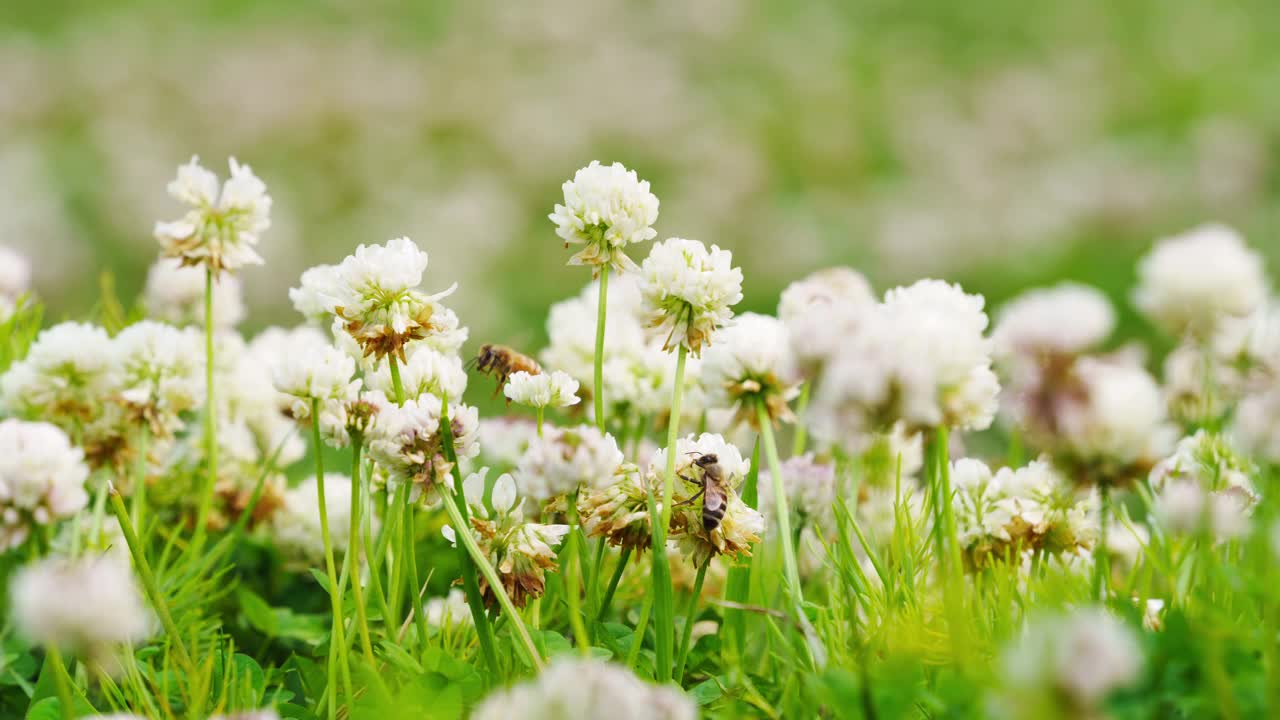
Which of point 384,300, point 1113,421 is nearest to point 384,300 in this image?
point 384,300

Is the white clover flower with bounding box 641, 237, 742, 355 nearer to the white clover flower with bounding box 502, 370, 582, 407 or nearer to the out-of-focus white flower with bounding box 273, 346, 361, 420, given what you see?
the white clover flower with bounding box 502, 370, 582, 407

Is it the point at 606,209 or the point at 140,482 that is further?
the point at 140,482

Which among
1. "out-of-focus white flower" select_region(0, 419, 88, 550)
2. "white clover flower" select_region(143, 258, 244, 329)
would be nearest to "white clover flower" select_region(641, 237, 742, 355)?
"out-of-focus white flower" select_region(0, 419, 88, 550)

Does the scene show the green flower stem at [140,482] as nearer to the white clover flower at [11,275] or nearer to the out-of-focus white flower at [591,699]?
the white clover flower at [11,275]

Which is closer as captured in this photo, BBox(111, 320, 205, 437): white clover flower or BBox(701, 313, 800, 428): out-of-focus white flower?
BBox(701, 313, 800, 428): out-of-focus white flower

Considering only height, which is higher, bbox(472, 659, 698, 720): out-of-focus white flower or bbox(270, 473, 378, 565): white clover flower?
bbox(270, 473, 378, 565): white clover flower

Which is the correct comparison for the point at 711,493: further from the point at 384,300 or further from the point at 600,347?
the point at 384,300
